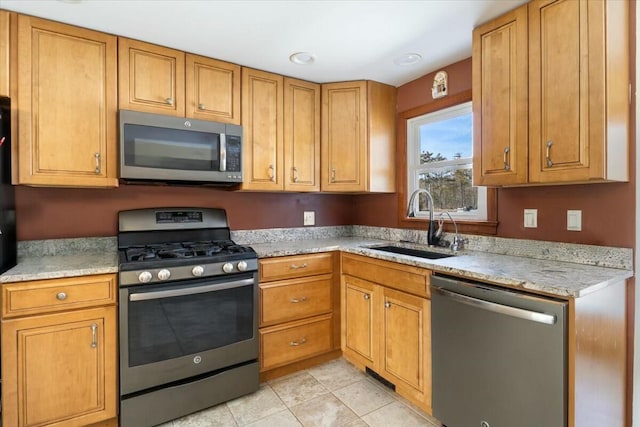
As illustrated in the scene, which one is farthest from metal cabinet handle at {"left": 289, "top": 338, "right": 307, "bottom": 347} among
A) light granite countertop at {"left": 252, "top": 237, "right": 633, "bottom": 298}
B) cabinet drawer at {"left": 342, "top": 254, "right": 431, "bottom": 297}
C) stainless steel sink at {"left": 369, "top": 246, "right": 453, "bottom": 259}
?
stainless steel sink at {"left": 369, "top": 246, "right": 453, "bottom": 259}

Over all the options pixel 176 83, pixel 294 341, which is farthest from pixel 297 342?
pixel 176 83

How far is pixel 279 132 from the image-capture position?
265 cm

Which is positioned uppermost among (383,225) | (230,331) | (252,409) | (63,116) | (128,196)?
(63,116)

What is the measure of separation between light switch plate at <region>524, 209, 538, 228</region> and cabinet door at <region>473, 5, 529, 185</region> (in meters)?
0.32

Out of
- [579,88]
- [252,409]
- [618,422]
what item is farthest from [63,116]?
[618,422]

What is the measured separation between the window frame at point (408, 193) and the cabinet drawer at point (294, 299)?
0.86 m

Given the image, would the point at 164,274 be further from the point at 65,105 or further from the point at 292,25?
the point at 292,25

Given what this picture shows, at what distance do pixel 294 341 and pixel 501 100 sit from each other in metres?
2.03

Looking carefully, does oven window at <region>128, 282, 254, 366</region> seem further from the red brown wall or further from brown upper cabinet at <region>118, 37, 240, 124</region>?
brown upper cabinet at <region>118, 37, 240, 124</region>

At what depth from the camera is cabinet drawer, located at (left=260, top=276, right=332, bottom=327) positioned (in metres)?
Result: 2.29

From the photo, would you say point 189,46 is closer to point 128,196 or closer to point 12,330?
point 128,196

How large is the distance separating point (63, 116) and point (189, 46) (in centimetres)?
86

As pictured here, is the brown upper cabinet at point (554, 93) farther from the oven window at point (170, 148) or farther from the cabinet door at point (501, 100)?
the oven window at point (170, 148)

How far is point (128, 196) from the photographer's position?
2361mm
